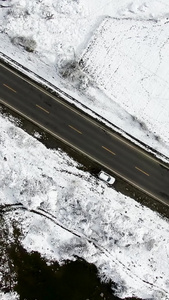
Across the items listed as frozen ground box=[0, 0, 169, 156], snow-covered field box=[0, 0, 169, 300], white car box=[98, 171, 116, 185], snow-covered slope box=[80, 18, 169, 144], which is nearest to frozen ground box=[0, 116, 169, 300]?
snow-covered field box=[0, 0, 169, 300]

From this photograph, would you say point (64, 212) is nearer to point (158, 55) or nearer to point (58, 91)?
point (58, 91)

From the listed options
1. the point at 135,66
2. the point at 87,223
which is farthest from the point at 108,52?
the point at 87,223

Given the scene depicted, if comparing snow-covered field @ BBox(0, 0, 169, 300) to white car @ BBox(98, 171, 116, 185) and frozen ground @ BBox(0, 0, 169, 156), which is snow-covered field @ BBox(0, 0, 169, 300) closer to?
frozen ground @ BBox(0, 0, 169, 156)

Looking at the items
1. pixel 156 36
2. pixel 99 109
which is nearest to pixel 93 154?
pixel 99 109

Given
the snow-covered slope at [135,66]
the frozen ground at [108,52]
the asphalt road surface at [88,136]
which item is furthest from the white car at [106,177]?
the snow-covered slope at [135,66]

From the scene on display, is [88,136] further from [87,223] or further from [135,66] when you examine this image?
[135,66]

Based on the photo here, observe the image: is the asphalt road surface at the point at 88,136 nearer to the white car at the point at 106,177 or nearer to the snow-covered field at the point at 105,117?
the white car at the point at 106,177
